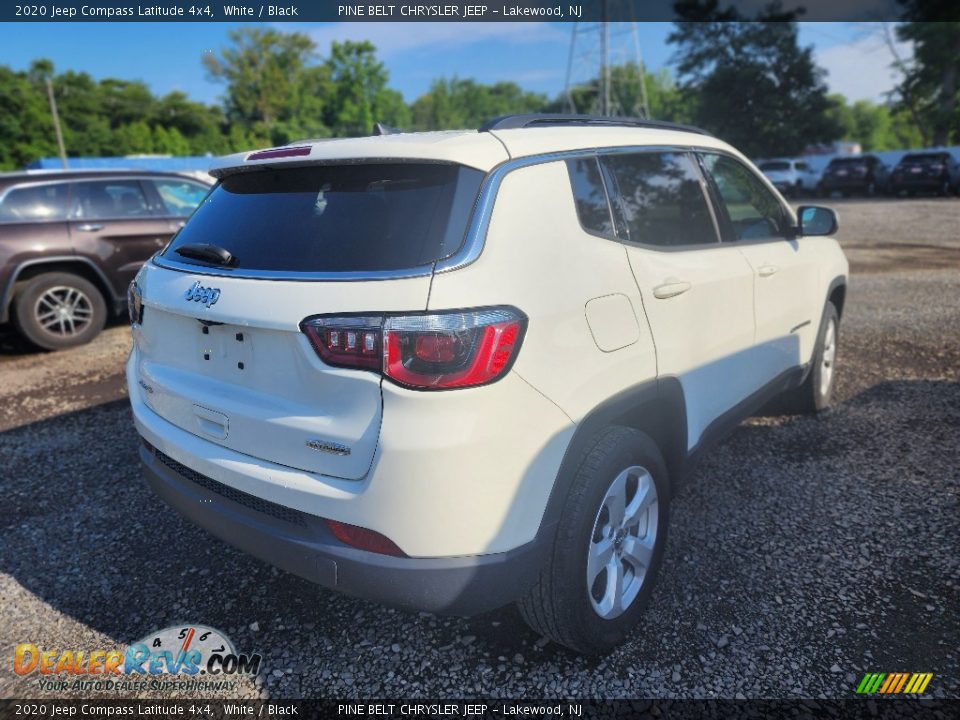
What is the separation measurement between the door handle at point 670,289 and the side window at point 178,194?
6.46m

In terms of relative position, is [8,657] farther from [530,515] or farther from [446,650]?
[530,515]

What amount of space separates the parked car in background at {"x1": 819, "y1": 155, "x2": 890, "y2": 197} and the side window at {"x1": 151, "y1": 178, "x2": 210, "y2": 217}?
1071 inches

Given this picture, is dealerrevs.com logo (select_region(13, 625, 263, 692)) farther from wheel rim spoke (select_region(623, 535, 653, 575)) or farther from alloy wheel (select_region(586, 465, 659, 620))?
wheel rim spoke (select_region(623, 535, 653, 575))

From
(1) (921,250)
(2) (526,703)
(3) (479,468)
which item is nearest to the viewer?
(3) (479,468)

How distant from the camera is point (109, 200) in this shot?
7148mm

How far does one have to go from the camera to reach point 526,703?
217 cm

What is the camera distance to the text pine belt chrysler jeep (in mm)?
1811

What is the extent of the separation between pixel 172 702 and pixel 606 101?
4944 cm

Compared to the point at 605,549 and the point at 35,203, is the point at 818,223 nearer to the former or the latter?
the point at 605,549

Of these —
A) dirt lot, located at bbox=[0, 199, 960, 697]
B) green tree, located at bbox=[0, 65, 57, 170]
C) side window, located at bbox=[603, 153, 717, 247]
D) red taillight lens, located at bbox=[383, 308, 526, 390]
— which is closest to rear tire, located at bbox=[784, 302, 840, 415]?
dirt lot, located at bbox=[0, 199, 960, 697]

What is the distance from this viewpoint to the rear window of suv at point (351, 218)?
76.0 inches

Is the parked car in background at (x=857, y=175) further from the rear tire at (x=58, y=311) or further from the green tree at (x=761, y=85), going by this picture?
the rear tire at (x=58, y=311)

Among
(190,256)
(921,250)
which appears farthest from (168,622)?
(921,250)

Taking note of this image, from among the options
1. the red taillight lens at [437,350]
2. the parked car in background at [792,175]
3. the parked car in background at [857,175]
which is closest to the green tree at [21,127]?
the parked car in background at [792,175]
